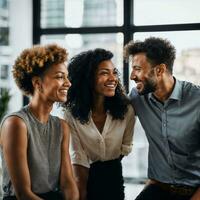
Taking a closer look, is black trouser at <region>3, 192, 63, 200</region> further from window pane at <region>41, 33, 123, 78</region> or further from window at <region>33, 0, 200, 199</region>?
window pane at <region>41, 33, 123, 78</region>

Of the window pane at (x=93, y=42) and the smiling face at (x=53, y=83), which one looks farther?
the window pane at (x=93, y=42)

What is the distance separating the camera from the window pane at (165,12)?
4.33 meters

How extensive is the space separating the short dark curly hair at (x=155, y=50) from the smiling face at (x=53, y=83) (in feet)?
2.14

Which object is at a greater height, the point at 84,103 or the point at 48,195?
the point at 84,103

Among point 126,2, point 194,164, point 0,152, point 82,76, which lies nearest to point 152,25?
point 126,2

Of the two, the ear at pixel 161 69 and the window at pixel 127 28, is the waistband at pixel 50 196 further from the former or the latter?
the window at pixel 127 28

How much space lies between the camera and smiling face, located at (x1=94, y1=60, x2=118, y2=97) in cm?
273

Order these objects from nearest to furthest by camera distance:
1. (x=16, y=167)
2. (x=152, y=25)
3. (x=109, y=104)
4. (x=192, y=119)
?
(x=16, y=167) < (x=192, y=119) < (x=109, y=104) < (x=152, y=25)

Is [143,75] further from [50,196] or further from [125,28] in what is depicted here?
[125,28]

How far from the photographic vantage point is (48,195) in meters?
2.31

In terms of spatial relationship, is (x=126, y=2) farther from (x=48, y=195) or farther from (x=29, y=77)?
(x=48, y=195)

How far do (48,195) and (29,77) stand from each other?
65cm

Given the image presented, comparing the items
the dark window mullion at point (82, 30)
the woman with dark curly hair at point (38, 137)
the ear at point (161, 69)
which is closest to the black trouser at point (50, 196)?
the woman with dark curly hair at point (38, 137)

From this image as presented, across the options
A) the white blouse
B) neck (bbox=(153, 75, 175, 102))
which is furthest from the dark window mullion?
Result: the white blouse
